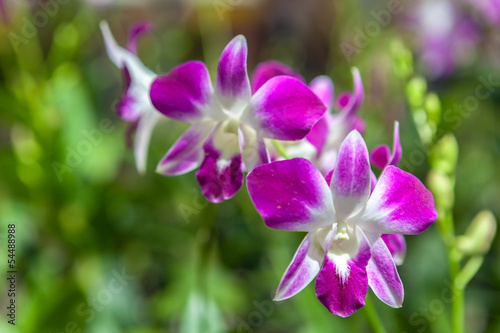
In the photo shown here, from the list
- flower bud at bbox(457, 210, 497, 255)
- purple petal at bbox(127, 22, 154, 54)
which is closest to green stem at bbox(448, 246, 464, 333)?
flower bud at bbox(457, 210, 497, 255)

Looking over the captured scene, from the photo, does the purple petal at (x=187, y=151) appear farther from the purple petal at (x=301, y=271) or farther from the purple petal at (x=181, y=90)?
the purple petal at (x=301, y=271)

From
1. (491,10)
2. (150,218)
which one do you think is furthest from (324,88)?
(491,10)

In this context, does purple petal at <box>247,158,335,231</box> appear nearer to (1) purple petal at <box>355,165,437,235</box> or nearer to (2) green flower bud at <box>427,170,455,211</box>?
A: (1) purple petal at <box>355,165,437,235</box>

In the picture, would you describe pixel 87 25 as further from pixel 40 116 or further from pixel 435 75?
pixel 435 75

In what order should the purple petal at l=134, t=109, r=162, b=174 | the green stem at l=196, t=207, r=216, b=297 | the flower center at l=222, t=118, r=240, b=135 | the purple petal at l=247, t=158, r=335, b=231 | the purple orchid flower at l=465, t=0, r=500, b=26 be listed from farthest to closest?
the purple orchid flower at l=465, t=0, r=500, b=26
the green stem at l=196, t=207, r=216, b=297
the purple petal at l=134, t=109, r=162, b=174
the flower center at l=222, t=118, r=240, b=135
the purple petal at l=247, t=158, r=335, b=231

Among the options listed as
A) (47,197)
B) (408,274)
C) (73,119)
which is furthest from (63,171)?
(408,274)

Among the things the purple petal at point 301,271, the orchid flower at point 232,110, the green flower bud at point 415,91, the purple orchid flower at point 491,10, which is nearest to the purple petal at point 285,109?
the orchid flower at point 232,110

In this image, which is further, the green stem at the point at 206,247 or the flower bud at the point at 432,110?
the green stem at the point at 206,247
